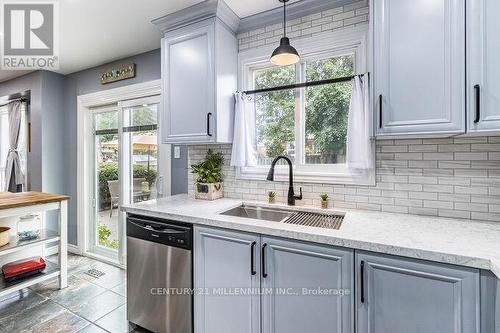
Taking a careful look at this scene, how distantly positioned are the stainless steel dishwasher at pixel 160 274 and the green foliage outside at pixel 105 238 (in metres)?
1.59

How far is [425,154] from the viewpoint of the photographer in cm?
167

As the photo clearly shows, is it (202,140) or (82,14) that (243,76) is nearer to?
(202,140)

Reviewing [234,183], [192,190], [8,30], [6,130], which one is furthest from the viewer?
[6,130]

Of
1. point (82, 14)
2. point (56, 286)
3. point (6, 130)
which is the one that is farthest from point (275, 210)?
point (6, 130)

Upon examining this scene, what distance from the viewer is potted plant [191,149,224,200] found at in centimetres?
229

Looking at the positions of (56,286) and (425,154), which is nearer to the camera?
(425,154)

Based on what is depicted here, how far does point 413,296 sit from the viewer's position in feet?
3.74

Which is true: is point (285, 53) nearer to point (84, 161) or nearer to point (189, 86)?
Result: point (189, 86)

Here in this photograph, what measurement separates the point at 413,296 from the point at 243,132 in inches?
61.6

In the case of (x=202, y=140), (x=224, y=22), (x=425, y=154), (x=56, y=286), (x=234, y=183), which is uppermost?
(x=224, y=22)

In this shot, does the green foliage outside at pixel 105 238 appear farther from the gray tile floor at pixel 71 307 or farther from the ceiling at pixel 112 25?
the ceiling at pixel 112 25

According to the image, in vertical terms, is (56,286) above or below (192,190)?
below

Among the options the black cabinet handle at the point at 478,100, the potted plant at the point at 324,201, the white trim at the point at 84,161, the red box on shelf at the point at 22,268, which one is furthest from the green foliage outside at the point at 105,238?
the black cabinet handle at the point at 478,100

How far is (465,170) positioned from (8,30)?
365cm
